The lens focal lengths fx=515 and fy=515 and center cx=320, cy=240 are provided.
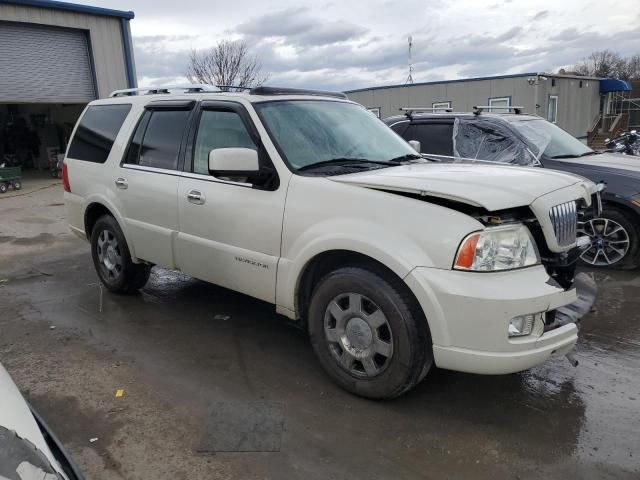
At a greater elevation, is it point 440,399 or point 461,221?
point 461,221

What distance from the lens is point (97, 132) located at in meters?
5.36

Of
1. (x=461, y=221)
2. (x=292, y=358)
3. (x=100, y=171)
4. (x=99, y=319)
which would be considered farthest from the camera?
(x=100, y=171)

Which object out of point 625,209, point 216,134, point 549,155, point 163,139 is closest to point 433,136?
point 549,155

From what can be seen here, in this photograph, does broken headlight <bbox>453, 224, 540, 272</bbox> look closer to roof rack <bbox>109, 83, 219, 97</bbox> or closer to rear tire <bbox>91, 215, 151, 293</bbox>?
roof rack <bbox>109, 83, 219, 97</bbox>

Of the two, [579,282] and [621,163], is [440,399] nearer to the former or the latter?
[579,282]

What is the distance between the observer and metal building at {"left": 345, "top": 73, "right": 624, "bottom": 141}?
2180 cm

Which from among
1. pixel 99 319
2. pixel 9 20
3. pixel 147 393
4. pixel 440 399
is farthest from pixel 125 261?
pixel 9 20

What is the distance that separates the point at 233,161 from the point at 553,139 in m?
4.89

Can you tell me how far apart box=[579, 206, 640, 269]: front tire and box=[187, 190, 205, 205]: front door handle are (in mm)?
4266

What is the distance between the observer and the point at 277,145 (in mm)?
3680

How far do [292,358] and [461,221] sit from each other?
1.83 metres

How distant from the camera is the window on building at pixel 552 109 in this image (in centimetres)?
2290

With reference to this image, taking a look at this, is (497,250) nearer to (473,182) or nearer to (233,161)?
(473,182)

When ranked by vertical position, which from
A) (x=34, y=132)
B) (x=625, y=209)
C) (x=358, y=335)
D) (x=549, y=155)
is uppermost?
(x=34, y=132)
